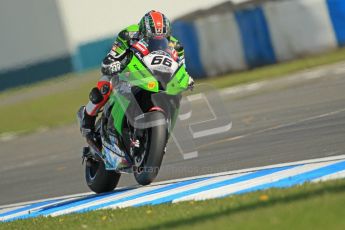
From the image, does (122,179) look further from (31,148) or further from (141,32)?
(31,148)

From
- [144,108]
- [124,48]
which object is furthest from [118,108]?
[124,48]

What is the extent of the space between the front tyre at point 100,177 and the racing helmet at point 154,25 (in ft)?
5.74

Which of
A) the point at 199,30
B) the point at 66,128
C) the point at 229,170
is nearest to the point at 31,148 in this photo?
the point at 66,128

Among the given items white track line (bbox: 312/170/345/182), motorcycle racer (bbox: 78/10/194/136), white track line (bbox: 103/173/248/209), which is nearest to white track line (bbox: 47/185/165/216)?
white track line (bbox: 103/173/248/209)

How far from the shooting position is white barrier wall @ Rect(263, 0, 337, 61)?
72.1ft

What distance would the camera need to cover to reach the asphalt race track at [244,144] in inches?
450

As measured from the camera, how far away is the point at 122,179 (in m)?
12.4

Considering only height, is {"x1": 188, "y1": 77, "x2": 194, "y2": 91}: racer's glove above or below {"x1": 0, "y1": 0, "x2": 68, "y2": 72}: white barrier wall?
above

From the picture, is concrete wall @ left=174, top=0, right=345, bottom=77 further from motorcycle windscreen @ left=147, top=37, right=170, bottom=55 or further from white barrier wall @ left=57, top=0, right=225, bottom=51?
white barrier wall @ left=57, top=0, right=225, bottom=51

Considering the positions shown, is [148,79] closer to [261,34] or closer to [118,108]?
[118,108]

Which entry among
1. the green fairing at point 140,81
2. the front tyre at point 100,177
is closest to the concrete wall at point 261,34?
the front tyre at point 100,177

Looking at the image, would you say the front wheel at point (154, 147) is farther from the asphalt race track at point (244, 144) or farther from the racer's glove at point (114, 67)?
the racer's glove at point (114, 67)

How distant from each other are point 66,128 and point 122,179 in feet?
30.1

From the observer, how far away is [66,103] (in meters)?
27.7
